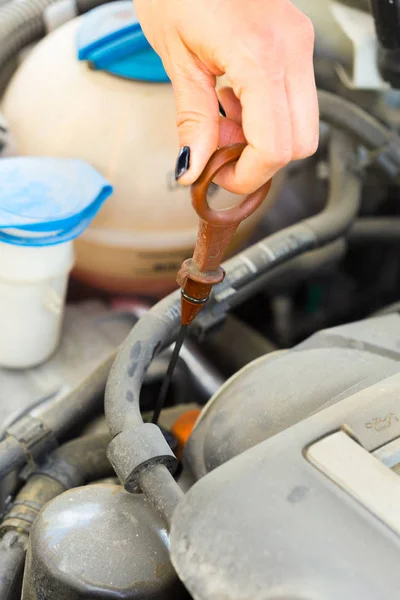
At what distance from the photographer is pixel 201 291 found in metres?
0.54

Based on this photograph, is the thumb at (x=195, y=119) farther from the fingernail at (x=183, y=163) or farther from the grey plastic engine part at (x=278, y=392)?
the grey plastic engine part at (x=278, y=392)

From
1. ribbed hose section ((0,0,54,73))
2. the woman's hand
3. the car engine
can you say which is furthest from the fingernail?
ribbed hose section ((0,0,54,73))

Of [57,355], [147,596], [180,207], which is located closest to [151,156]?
[180,207]

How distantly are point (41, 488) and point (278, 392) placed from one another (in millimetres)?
264

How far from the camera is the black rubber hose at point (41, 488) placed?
0.56m

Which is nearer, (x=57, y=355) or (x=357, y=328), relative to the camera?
(x=357, y=328)

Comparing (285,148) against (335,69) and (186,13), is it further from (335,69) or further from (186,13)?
(335,69)

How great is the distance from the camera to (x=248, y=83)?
45cm

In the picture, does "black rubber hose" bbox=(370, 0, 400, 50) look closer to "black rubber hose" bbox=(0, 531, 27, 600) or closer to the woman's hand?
the woman's hand

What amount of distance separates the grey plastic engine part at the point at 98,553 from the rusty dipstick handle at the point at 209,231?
181 mm

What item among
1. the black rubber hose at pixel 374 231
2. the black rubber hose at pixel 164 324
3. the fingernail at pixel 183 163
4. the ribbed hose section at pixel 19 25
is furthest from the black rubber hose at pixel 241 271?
the ribbed hose section at pixel 19 25

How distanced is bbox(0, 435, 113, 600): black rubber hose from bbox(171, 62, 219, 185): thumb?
1.16ft

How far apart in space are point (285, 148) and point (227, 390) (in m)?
0.26

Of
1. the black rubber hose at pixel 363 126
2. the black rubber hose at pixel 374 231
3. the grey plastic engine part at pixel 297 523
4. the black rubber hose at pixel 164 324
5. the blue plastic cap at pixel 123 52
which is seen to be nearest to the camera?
the grey plastic engine part at pixel 297 523
